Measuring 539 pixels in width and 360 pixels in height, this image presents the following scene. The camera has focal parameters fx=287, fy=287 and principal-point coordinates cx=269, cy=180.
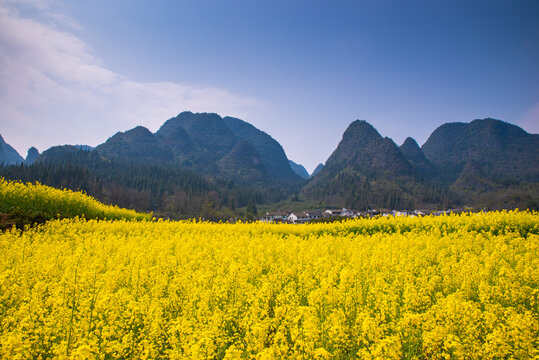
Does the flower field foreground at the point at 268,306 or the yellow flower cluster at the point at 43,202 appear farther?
the yellow flower cluster at the point at 43,202

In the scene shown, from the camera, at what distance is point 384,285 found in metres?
5.86

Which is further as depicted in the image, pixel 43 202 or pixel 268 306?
pixel 43 202

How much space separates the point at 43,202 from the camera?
54.6 feet

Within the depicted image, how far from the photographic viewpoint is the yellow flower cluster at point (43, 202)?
15555 mm

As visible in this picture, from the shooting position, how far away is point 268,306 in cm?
546

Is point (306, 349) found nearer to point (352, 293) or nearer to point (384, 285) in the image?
point (352, 293)

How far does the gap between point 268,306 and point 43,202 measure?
1726 cm

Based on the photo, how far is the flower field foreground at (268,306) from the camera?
147 inches

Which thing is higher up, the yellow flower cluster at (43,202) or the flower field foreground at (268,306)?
the yellow flower cluster at (43,202)

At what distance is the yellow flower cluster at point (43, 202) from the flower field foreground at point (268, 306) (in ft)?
21.4

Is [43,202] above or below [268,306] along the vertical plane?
above

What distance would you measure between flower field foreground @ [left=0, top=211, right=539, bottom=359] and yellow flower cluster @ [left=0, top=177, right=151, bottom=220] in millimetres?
6528

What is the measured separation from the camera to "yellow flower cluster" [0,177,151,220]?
1555 cm

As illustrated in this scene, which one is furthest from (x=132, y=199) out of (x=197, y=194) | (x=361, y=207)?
(x=361, y=207)
